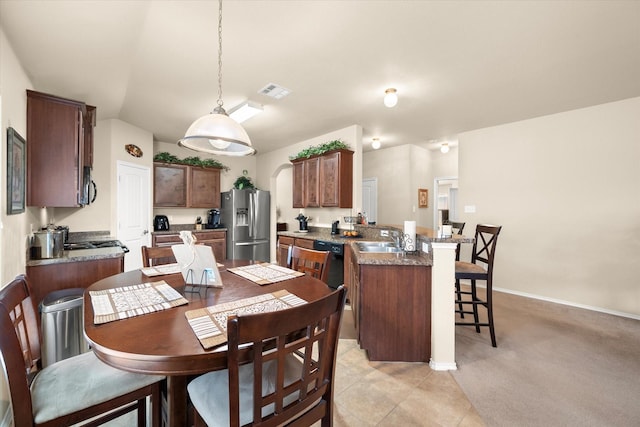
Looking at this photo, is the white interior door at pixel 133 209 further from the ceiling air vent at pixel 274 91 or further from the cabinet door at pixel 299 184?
the ceiling air vent at pixel 274 91

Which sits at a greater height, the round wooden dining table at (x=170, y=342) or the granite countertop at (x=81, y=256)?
the granite countertop at (x=81, y=256)

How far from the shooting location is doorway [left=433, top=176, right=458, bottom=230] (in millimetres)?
6020

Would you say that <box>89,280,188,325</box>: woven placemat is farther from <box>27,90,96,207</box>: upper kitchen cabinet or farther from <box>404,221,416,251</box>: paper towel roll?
<box>404,221,416,251</box>: paper towel roll

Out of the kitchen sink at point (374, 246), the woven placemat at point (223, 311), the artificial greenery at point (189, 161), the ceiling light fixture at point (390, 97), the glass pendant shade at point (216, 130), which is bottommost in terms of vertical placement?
the woven placemat at point (223, 311)

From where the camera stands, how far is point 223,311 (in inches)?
46.9

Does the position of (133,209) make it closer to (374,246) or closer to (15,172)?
(15,172)

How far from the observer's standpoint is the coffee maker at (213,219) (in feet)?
18.1

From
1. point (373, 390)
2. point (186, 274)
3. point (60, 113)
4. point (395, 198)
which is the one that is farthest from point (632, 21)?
point (60, 113)

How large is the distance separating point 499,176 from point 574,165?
0.84 meters

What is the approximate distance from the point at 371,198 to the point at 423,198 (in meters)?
1.13

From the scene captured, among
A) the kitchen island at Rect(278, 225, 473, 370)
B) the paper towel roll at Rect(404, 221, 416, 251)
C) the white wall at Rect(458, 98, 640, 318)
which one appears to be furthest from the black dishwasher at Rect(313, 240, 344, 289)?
the white wall at Rect(458, 98, 640, 318)

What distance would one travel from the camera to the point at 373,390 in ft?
6.13

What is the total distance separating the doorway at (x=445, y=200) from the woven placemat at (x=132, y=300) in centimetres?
461

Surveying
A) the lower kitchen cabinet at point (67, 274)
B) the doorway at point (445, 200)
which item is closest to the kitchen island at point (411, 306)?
the lower kitchen cabinet at point (67, 274)
